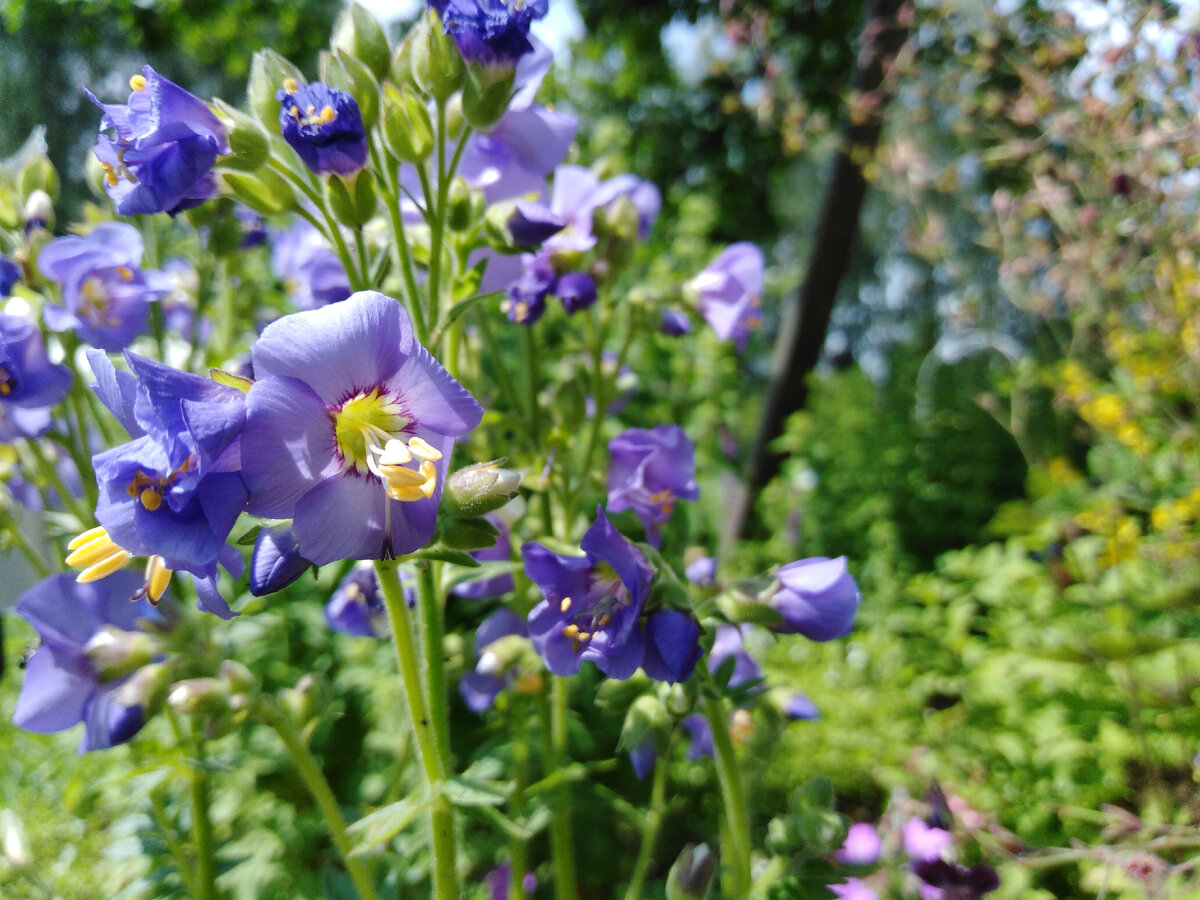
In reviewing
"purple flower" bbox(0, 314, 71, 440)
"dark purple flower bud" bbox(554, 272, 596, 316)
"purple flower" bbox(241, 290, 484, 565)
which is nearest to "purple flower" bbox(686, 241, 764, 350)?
"dark purple flower bud" bbox(554, 272, 596, 316)

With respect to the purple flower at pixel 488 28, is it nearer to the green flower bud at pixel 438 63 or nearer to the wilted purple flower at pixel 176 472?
the green flower bud at pixel 438 63

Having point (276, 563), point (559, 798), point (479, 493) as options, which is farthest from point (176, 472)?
point (559, 798)

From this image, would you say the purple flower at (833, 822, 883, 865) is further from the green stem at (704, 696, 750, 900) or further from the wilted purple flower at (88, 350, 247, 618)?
the wilted purple flower at (88, 350, 247, 618)

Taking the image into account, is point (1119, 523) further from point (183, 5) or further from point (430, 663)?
point (183, 5)

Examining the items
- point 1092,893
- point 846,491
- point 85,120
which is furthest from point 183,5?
point 846,491

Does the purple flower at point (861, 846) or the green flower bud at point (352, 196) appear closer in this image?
the green flower bud at point (352, 196)

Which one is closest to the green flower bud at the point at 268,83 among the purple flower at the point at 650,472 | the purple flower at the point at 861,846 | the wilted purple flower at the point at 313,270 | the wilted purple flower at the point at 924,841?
the wilted purple flower at the point at 313,270
